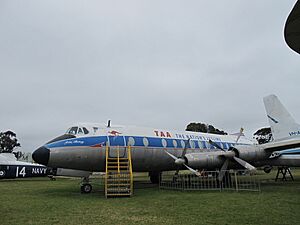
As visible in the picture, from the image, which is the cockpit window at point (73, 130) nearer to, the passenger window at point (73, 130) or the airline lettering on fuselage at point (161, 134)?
the passenger window at point (73, 130)

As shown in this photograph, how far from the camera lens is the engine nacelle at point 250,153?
15.8 m

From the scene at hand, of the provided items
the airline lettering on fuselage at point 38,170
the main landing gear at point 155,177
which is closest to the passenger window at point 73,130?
the main landing gear at point 155,177

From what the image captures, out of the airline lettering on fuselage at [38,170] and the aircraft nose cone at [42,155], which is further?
the airline lettering on fuselage at [38,170]

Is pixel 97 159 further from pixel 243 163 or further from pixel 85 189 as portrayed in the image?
pixel 243 163

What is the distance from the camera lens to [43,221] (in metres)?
7.48

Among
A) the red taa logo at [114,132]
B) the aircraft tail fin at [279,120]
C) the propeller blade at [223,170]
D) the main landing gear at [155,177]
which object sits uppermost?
the aircraft tail fin at [279,120]

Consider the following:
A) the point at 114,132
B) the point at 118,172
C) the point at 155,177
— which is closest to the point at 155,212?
the point at 118,172

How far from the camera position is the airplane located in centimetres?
1308

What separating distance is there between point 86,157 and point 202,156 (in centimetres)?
601

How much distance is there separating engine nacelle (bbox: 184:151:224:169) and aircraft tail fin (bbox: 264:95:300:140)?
7721 millimetres

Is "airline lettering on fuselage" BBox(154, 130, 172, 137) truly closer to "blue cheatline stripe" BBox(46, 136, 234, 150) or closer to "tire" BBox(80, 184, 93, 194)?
"blue cheatline stripe" BBox(46, 136, 234, 150)

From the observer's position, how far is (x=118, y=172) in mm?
13203

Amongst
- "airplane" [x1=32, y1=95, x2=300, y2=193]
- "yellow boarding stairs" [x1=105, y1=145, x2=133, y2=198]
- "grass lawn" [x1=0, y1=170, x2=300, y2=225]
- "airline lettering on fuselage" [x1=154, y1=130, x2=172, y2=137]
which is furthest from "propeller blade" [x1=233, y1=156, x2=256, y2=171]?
"yellow boarding stairs" [x1=105, y1=145, x2=133, y2=198]

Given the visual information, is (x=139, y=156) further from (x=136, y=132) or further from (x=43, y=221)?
(x=43, y=221)
